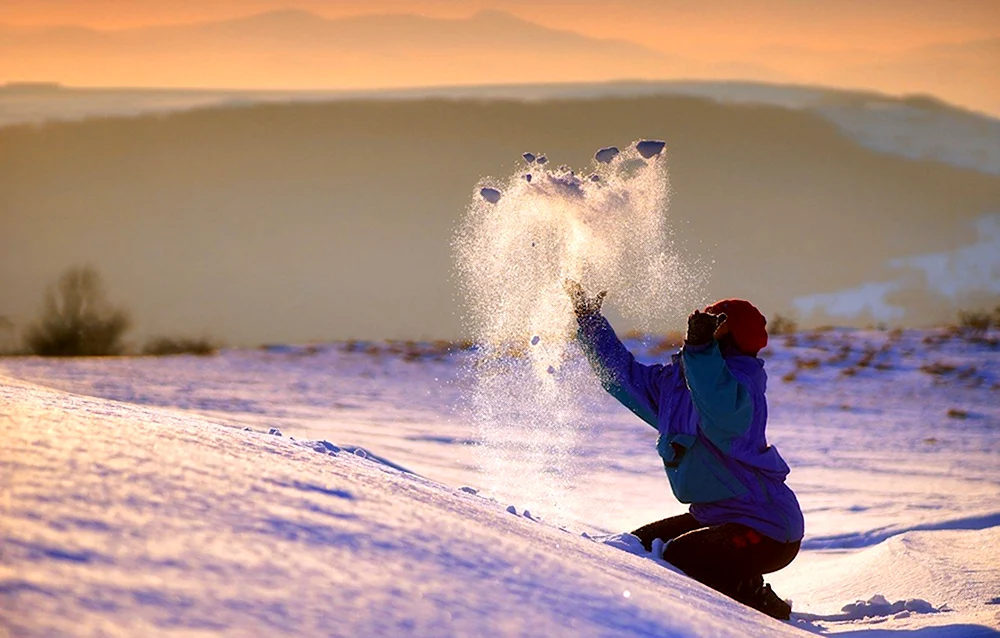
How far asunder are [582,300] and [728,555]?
1.11m

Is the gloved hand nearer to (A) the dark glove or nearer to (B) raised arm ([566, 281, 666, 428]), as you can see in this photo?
(B) raised arm ([566, 281, 666, 428])

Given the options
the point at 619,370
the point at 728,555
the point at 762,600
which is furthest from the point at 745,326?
the point at 762,600

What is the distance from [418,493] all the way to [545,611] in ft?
3.10

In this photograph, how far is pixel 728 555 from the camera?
3.54m

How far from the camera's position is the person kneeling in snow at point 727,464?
11.1ft

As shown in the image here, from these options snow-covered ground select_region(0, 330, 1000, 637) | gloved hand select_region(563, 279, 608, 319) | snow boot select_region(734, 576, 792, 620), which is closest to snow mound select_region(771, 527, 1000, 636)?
snow-covered ground select_region(0, 330, 1000, 637)

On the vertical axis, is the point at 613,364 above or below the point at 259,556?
above

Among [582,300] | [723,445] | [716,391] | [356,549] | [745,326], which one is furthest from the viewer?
[582,300]

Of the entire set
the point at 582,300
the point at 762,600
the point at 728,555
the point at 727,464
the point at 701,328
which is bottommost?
the point at 762,600

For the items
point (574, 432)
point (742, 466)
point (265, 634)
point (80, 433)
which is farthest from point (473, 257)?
point (574, 432)

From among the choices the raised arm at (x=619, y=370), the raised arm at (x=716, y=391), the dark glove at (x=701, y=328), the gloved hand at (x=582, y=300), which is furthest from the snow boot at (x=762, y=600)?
the gloved hand at (x=582, y=300)

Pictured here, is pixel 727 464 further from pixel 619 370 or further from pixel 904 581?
pixel 904 581

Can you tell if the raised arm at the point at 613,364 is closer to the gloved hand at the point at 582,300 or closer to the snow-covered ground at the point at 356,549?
the gloved hand at the point at 582,300

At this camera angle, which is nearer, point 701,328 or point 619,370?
point 701,328
